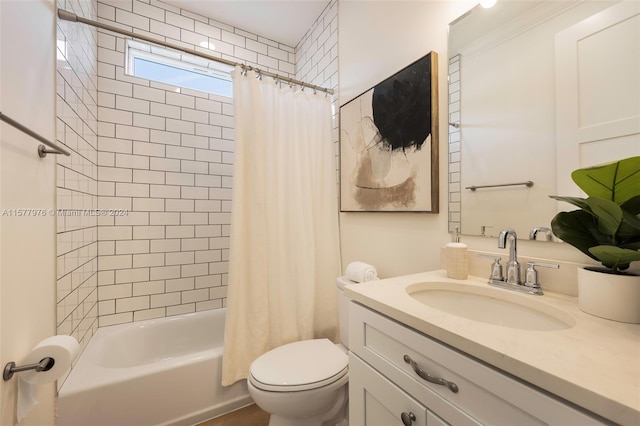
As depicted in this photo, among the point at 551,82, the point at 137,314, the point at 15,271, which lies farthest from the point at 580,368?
the point at 137,314

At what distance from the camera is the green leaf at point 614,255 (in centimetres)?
58

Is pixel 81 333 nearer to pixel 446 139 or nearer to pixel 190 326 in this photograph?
pixel 190 326

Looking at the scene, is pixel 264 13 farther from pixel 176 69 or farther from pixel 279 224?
pixel 279 224

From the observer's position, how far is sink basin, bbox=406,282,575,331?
0.74 metres

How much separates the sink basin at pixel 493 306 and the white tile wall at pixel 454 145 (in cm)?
30

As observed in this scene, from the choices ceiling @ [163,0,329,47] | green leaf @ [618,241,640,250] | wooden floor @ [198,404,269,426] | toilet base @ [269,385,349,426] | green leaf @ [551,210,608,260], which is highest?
ceiling @ [163,0,329,47]

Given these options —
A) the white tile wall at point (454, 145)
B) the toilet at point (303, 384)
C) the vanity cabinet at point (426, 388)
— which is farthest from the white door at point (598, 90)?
the toilet at point (303, 384)

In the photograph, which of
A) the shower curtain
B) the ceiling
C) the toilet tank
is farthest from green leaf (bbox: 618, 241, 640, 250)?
the ceiling

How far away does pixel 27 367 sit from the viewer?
2.31ft

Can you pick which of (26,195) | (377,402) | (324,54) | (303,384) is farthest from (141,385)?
(324,54)

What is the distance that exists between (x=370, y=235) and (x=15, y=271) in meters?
1.49

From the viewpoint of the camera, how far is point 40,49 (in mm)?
949

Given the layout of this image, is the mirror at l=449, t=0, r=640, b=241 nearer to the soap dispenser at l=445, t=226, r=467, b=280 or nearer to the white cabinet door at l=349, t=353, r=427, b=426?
the soap dispenser at l=445, t=226, r=467, b=280

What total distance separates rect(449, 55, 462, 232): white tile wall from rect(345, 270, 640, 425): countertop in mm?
484
